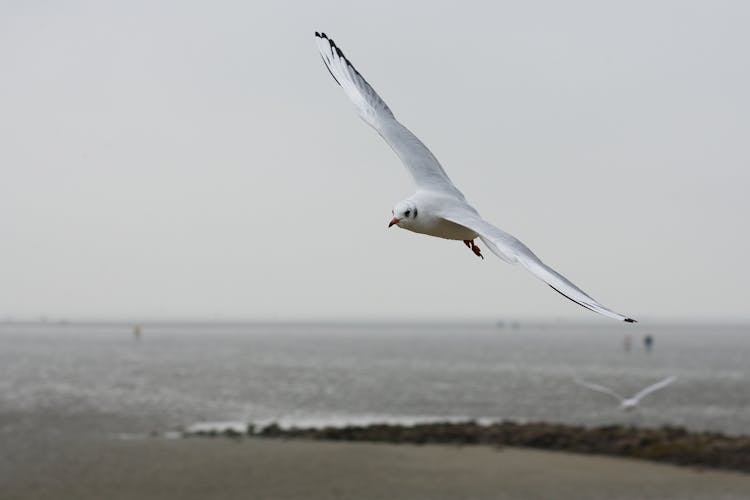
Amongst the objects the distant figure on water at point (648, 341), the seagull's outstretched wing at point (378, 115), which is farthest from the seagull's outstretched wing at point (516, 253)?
the distant figure on water at point (648, 341)

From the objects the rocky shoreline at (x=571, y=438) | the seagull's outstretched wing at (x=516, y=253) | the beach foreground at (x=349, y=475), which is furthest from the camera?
the rocky shoreline at (x=571, y=438)

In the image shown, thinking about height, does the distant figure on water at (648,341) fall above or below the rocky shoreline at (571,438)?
above

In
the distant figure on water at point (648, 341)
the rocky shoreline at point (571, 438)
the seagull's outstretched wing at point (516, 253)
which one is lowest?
the rocky shoreline at point (571, 438)

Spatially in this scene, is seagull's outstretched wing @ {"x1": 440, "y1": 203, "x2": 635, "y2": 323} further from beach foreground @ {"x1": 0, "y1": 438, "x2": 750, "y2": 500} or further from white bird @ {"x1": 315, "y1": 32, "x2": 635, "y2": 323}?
beach foreground @ {"x1": 0, "y1": 438, "x2": 750, "y2": 500}

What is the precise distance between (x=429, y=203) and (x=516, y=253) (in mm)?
548

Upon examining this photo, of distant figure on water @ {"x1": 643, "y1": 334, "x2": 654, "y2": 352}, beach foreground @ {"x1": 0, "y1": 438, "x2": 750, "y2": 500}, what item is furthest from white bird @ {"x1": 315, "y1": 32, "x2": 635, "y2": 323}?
distant figure on water @ {"x1": 643, "y1": 334, "x2": 654, "y2": 352}

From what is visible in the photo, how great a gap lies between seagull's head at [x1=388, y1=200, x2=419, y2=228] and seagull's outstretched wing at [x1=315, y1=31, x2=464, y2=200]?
0.86 meters

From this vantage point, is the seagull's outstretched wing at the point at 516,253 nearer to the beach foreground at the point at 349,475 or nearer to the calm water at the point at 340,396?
the beach foreground at the point at 349,475

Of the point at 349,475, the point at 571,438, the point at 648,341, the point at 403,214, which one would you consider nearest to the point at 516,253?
the point at 403,214

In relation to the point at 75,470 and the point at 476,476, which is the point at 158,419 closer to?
the point at 75,470

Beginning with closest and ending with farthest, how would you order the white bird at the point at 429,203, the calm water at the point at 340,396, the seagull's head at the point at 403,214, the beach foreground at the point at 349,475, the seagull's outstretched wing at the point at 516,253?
1. the seagull's outstretched wing at the point at 516,253
2. the white bird at the point at 429,203
3. the seagull's head at the point at 403,214
4. the beach foreground at the point at 349,475
5. the calm water at the point at 340,396

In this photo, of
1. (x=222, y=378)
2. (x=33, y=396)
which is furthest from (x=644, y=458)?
(x=222, y=378)

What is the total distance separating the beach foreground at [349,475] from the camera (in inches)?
757

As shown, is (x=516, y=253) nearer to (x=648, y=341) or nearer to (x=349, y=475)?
(x=349, y=475)
